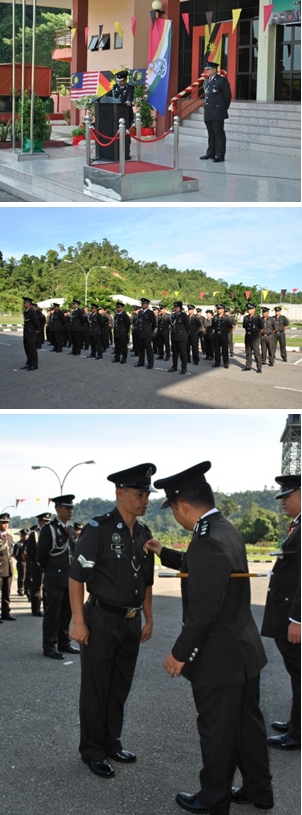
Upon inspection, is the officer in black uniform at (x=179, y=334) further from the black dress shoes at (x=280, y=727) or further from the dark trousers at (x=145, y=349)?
the black dress shoes at (x=280, y=727)

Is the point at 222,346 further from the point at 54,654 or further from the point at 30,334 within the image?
the point at 54,654

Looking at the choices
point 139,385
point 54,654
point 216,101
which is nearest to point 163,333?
point 139,385

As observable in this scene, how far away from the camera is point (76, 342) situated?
488cm

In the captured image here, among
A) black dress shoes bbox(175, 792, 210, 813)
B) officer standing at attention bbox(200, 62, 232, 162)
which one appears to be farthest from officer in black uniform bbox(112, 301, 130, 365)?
officer standing at attention bbox(200, 62, 232, 162)

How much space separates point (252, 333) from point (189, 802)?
7.62ft

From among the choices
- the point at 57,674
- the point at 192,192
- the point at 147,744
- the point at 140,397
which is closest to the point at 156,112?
the point at 192,192

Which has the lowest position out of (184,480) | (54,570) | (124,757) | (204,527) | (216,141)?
(124,757)

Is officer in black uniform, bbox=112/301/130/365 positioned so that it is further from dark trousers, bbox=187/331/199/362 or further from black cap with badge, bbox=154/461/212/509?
black cap with badge, bbox=154/461/212/509

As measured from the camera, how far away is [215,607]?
2.82 m

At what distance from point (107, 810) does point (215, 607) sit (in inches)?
31.4

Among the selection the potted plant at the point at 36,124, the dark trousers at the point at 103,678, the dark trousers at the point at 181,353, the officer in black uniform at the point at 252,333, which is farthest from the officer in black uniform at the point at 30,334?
the potted plant at the point at 36,124

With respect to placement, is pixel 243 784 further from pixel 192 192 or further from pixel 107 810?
pixel 192 192

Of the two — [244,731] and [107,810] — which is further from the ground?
[244,731]

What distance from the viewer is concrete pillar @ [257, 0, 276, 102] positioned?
16.6 m
